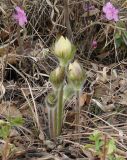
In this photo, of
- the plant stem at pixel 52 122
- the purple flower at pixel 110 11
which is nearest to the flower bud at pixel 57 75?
the plant stem at pixel 52 122

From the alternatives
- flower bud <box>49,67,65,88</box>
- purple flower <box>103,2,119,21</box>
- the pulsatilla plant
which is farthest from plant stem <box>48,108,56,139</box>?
purple flower <box>103,2,119,21</box>

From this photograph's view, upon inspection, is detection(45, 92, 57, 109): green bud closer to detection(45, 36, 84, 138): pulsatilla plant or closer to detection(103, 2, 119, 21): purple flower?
detection(45, 36, 84, 138): pulsatilla plant

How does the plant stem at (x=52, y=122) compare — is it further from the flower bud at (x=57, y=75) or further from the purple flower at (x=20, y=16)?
the purple flower at (x=20, y=16)

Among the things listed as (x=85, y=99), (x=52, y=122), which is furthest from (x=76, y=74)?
(x=85, y=99)

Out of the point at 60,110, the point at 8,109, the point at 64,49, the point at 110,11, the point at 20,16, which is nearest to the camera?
the point at 64,49

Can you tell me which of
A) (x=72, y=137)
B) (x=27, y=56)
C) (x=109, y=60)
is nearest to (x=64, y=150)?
(x=72, y=137)

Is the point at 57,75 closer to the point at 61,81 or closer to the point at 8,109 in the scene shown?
the point at 61,81

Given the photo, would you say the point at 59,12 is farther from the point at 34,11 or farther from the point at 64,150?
the point at 64,150

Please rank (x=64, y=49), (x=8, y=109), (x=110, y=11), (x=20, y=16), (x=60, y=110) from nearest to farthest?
(x=64, y=49) → (x=60, y=110) → (x=8, y=109) → (x=20, y=16) → (x=110, y=11)
